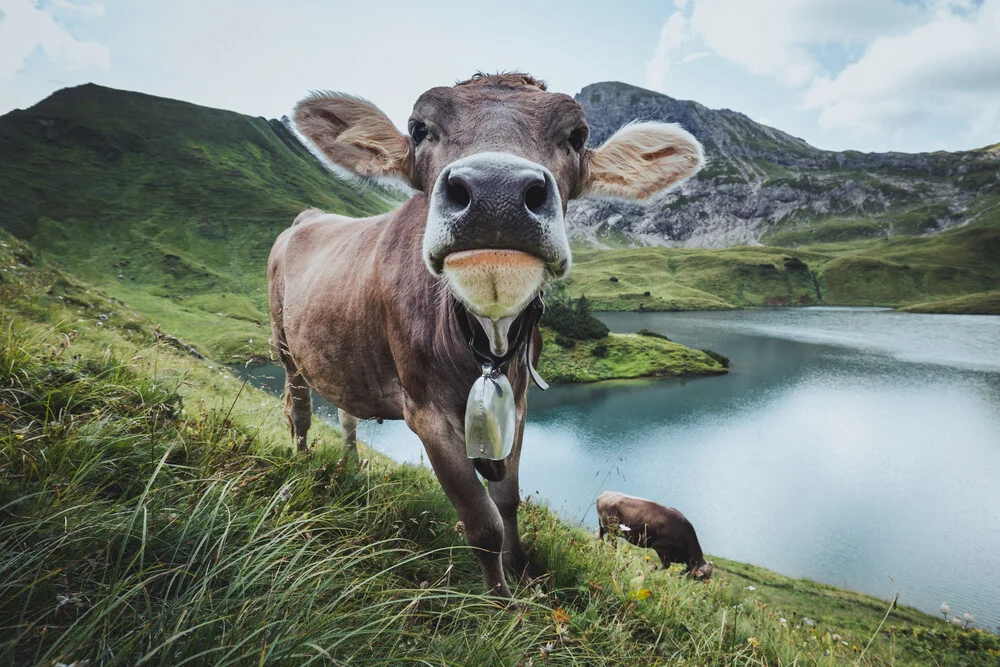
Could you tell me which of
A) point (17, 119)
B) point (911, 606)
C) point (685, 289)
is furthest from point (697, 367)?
point (17, 119)

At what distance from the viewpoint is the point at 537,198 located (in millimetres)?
2090

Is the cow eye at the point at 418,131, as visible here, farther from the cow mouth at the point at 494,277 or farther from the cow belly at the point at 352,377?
the cow belly at the point at 352,377

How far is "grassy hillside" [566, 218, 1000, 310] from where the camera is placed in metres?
116

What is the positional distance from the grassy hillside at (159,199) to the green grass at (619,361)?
104ft

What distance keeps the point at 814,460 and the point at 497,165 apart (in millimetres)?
37450

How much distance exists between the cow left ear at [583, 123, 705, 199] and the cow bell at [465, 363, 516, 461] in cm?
162

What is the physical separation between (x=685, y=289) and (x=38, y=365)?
427ft

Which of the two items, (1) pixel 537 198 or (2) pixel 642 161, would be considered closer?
(1) pixel 537 198

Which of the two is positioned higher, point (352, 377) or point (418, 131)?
point (418, 131)

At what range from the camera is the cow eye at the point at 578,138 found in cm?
284

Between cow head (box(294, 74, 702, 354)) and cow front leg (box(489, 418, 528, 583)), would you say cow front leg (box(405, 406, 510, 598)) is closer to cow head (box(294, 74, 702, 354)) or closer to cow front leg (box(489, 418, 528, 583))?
cow front leg (box(489, 418, 528, 583))

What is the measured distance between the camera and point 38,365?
3240 mm

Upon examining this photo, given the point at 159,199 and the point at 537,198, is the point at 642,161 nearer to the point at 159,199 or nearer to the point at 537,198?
the point at 537,198

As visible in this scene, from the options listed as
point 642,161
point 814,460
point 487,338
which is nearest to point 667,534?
point 642,161
